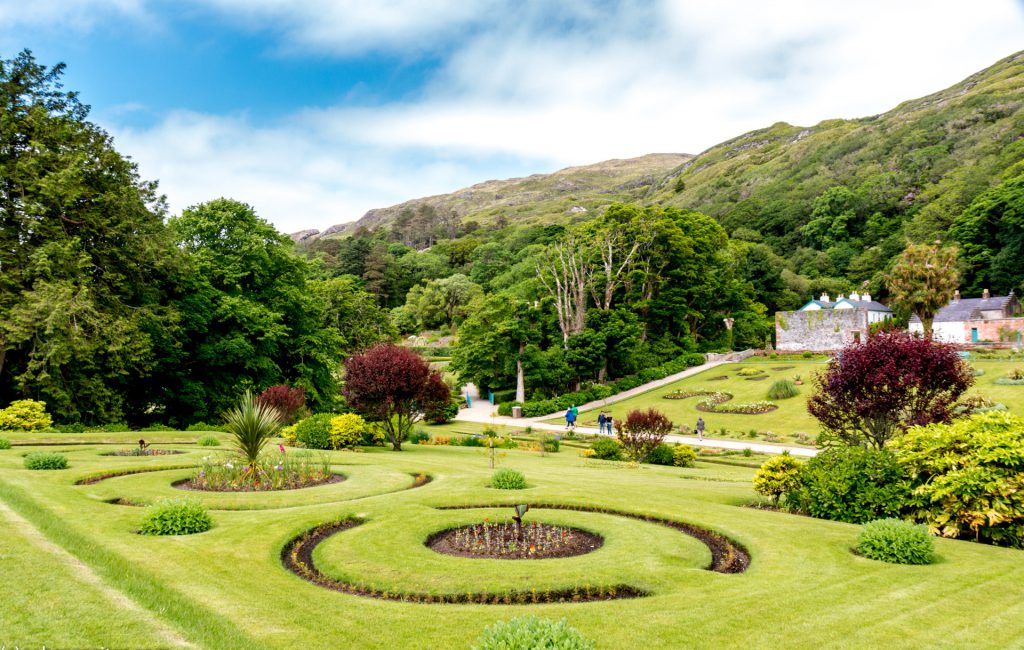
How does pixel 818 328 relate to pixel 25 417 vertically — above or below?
above

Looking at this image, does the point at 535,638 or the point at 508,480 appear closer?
the point at 535,638

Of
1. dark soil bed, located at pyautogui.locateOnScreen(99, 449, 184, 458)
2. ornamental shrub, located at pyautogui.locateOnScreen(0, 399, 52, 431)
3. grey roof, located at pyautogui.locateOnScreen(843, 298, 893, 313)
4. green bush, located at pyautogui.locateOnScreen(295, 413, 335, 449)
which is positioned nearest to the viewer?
dark soil bed, located at pyautogui.locateOnScreen(99, 449, 184, 458)

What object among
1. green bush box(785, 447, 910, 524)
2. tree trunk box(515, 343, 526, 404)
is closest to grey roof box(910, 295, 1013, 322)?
tree trunk box(515, 343, 526, 404)

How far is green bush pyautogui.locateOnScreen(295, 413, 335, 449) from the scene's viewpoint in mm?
21688

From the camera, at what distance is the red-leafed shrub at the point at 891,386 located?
1197 cm

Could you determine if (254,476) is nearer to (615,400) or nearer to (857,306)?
(615,400)

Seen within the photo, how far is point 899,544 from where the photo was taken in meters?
8.11

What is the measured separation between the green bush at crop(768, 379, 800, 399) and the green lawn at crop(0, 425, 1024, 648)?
94.6ft

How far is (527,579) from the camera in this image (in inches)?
287

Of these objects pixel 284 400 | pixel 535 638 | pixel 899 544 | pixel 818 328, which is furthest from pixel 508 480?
pixel 818 328

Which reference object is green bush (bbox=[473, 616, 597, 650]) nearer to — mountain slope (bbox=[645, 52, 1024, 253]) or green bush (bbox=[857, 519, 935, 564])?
green bush (bbox=[857, 519, 935, 564])

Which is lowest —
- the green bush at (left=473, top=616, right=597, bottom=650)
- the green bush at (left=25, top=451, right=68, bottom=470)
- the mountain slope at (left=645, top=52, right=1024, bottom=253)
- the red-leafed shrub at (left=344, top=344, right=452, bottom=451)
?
the green bush at (left=473, top=616, right=597, bottom=650)

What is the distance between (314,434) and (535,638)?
1908 cm

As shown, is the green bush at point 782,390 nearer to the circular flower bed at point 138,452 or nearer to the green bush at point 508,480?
the green bush at point 508,480
